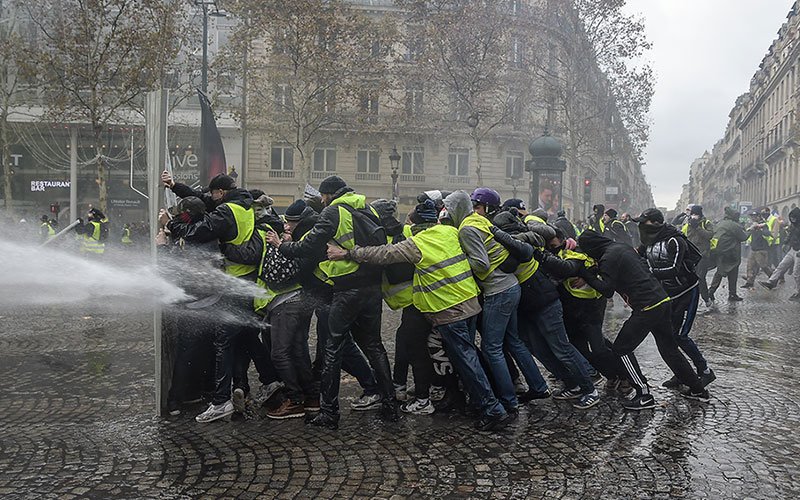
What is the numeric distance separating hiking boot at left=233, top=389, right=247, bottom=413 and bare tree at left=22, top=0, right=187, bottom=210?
66.0 feet

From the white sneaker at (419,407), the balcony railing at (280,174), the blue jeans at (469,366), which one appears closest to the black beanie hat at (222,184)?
the blue jeans at (469,366)

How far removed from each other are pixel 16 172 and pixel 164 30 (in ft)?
67.8

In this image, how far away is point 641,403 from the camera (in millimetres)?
→ 5750

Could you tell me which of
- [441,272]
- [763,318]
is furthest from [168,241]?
[763,318]

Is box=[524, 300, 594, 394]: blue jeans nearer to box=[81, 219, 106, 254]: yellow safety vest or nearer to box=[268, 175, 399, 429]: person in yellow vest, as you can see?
box=[268, 175, 399, 429]: person in yellow vest

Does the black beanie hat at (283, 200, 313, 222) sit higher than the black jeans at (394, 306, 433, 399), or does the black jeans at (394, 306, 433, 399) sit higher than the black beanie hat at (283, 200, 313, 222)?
the black beanie hat at (283, 200, 313, 222)

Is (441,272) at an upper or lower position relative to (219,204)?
lower

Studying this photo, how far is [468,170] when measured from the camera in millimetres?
45844

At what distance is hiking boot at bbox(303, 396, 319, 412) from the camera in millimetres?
5742

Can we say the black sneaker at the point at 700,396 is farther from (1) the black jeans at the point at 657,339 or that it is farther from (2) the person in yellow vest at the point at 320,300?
(2) the person in yellow vest at the point at 320,300

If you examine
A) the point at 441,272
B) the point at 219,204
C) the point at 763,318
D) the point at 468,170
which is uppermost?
the point at 468,170

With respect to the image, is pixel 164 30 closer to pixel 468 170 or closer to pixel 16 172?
pixel 16 172

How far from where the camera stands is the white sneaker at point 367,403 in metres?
5.78

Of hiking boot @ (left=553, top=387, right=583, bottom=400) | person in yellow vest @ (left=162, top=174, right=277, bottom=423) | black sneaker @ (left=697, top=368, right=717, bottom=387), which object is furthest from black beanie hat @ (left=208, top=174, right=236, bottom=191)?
black sneaker @ (left=697, top=368, right=717, bottom=387)
